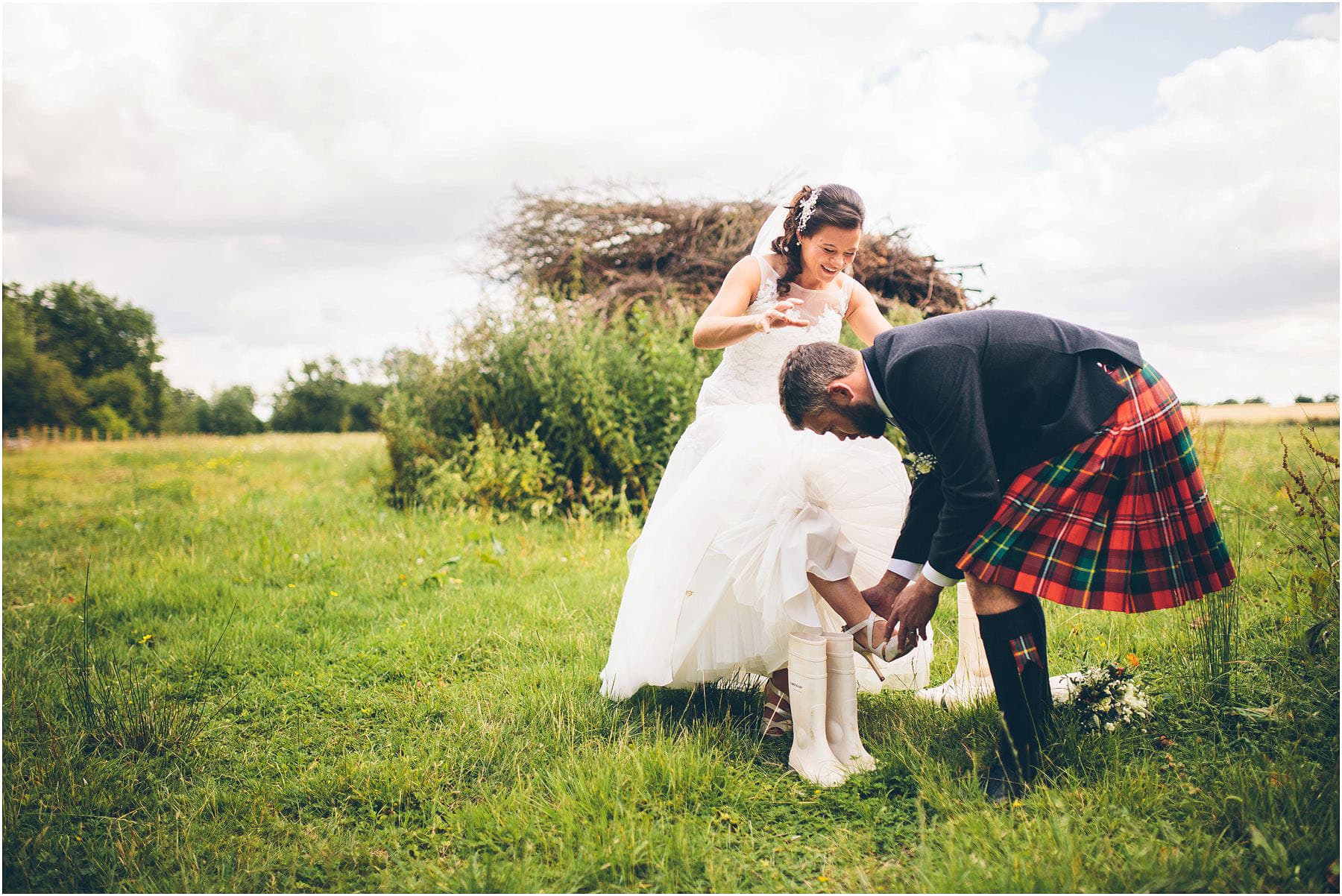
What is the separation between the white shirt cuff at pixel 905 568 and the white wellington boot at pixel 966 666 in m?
0.72

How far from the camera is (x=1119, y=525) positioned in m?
2.52

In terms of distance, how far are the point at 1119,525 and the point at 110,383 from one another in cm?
5934

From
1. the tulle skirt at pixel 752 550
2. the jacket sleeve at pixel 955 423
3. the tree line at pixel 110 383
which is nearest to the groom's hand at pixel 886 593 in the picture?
the tulle skirt at pixel 752 550

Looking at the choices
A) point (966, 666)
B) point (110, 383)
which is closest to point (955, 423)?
point (966, 666)

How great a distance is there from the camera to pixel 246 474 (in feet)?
39.5

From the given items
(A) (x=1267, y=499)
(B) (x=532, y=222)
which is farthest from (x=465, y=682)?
(B) (x=532, y=222)

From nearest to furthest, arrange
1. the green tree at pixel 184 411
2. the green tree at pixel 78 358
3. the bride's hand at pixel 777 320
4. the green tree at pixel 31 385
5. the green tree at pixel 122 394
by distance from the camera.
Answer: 1. the bride's hand at pixel 777 320
2. the green tree at pixel 31 385
3. the green tree at pixel 78 358
4. the green tree at pixel 122 394
5. the green tree at pixel 184 411

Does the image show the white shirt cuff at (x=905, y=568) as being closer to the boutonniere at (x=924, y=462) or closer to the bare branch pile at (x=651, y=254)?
the boutonniere at (x=924, y=462)

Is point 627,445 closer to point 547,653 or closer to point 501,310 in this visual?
point 501,310

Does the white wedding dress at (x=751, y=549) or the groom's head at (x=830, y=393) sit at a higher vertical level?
the groom's head at (x=830, y=393)

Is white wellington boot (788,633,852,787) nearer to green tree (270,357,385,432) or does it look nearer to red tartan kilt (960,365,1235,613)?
red tartan kilt (960,365,1235,613)

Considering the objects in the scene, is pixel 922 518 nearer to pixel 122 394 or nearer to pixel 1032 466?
pixel 1032 466

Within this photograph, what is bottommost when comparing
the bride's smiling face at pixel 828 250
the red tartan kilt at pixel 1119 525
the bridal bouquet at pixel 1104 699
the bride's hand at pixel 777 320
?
the bridal bouquet at pixel 1104 699

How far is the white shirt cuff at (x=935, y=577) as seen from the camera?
257cm
